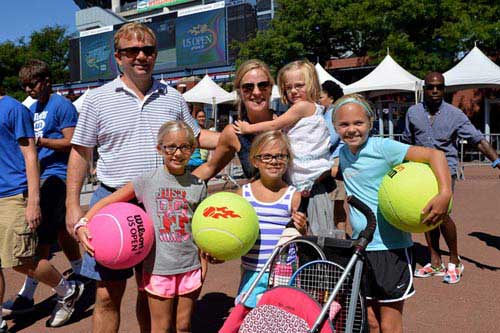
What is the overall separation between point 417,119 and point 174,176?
3446 millimetres

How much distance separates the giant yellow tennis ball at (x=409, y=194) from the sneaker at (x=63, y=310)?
329 cm

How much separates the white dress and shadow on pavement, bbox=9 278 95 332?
293 cm

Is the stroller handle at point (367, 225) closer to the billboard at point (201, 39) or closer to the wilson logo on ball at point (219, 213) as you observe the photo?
the wilson logo on ball at point (219, 213)

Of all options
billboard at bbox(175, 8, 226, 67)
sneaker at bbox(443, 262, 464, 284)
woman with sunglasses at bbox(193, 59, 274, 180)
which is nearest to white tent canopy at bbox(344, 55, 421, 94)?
sneaker at bbox(443, 262, 464, 284)

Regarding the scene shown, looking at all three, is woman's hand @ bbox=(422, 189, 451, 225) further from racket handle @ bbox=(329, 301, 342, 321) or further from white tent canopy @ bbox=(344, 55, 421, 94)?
white tent canopy @ bbox=(344, 55, 421, 94)

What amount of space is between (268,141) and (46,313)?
133 inches

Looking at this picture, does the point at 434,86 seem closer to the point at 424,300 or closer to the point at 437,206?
the point at 424,300

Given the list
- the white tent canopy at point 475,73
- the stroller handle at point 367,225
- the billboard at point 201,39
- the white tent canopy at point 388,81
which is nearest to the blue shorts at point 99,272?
the stroller handle at point 367,225

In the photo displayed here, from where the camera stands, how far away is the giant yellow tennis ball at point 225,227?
2711mm

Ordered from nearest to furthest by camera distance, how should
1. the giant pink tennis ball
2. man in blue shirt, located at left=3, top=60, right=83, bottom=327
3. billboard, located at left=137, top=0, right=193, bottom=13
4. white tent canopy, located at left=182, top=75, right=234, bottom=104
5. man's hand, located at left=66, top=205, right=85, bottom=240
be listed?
the giant pink tennis ball, man's hand, located at left=66, top=205, right=85, bottom=240, man in blue shirt, located at left=3, top=60, right=83, bottom=327, white tent canopy, located at left=182, top=75, right=234, bottom=104, billboard, located at left=137, top=0, right=193, bottom=13

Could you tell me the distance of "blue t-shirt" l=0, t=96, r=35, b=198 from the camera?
13.5ft

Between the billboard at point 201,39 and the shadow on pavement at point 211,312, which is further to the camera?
the billboard at point 201,39

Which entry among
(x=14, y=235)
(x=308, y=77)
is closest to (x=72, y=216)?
(x=14, y=235)

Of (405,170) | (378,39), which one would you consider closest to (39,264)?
(405,170)
